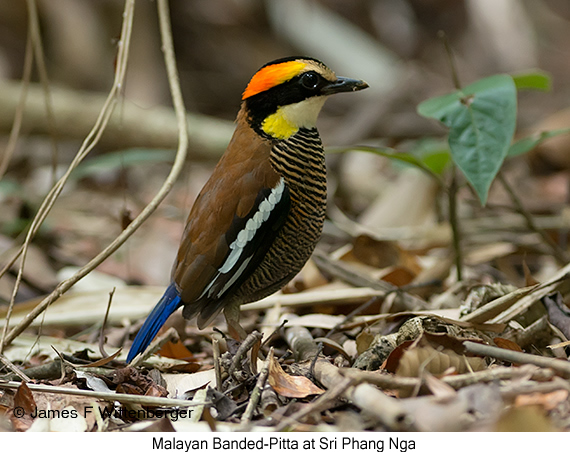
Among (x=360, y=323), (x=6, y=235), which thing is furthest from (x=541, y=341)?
(x=6, y=235)

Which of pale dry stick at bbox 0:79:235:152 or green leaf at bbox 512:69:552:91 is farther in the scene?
pale dry stick at bbox 0:79:235:152

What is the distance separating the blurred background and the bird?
76 cm

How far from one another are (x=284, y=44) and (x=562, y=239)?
264 inches

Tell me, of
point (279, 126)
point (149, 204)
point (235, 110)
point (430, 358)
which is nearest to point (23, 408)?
point (149, 204)

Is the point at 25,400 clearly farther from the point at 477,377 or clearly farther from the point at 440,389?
the point at 477,377

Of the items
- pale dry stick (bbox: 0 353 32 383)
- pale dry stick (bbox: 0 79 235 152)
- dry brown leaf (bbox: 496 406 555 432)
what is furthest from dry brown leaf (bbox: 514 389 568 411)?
pale dry stick (bbox: 0 79 235 152)

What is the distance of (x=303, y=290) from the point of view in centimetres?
435

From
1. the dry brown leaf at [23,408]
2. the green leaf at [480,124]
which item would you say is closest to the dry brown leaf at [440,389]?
the green leaf at [480,124]

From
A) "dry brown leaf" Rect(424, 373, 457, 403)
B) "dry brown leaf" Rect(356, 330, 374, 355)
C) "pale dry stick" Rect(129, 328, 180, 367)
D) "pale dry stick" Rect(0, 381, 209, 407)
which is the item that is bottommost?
"pale dry stick" Rect(129, 328, 180, 367)

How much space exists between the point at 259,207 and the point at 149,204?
479 millimetres

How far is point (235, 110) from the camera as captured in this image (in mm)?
10227

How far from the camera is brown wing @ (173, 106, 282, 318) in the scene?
10.2 ft

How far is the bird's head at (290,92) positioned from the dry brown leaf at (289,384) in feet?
3.76

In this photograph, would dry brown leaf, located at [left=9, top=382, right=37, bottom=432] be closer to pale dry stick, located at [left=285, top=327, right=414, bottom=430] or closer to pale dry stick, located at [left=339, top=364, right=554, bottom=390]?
pale dry stick, located at [left=285, top=327, right=414, bottom=430]
